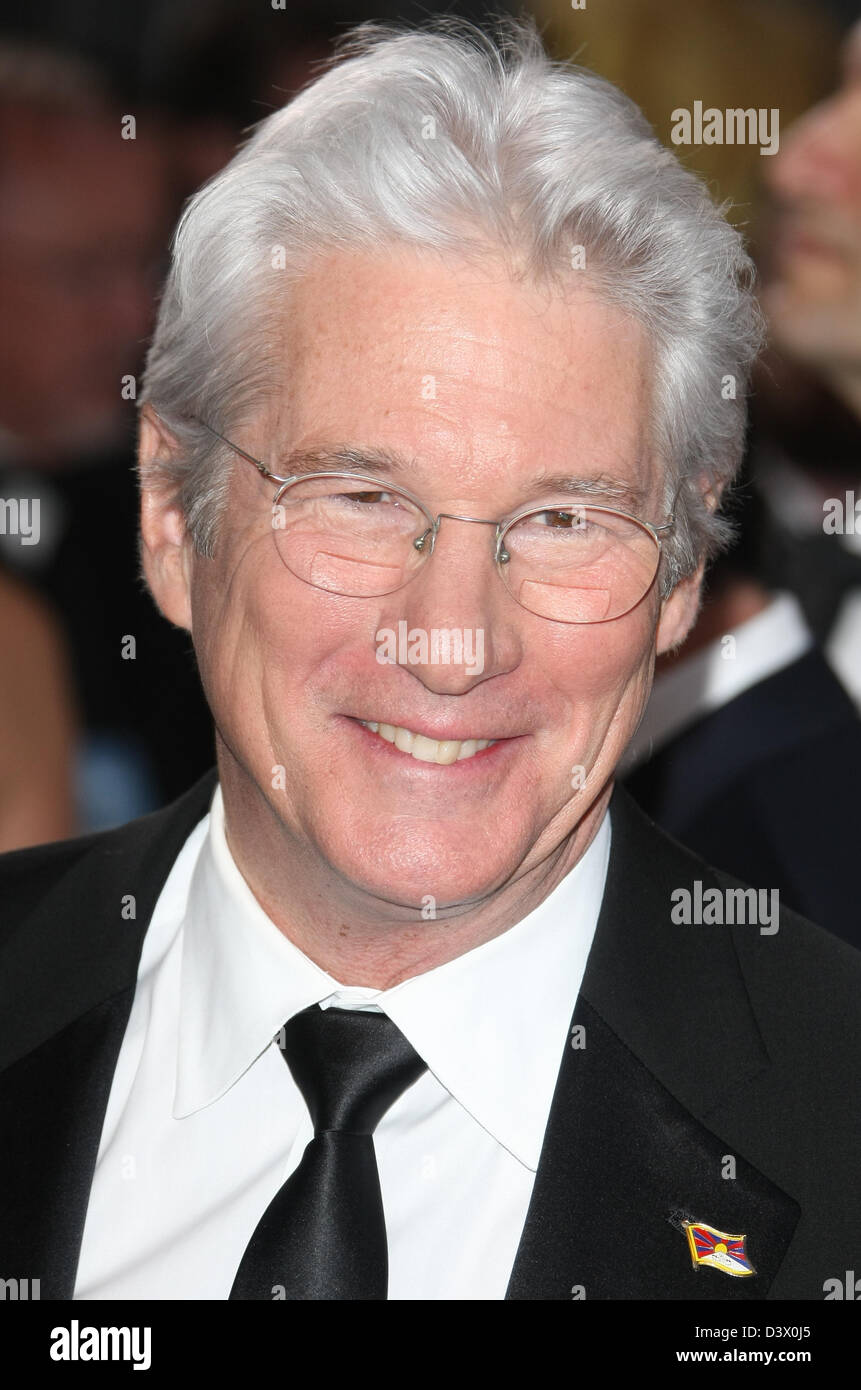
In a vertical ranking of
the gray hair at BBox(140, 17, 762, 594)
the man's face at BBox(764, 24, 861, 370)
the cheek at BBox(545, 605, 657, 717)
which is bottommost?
the cheek at BBox(545, 605, 657, 717)

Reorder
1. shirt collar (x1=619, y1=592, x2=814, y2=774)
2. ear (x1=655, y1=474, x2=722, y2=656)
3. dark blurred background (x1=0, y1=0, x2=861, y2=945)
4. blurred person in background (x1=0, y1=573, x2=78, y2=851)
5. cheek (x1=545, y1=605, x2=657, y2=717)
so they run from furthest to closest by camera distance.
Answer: blurred person in background (x1=0, y1=573, x2=78, y2=851)
dark blurred background (x1=0, y1=0, x2=861, y2=945)
shirt collar (x1=619, y1=592, x2=814, y2=774)
ear (x1=655, y1=474, x2=722, y2=656)
cheek (x1=545, y1=605, x2=657, y2=717)

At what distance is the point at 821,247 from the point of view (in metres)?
3.60

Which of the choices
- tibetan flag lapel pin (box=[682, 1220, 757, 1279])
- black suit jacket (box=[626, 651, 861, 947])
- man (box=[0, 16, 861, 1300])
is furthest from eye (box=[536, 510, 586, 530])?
black suit jacket (box=[626, 651, 861, 947])

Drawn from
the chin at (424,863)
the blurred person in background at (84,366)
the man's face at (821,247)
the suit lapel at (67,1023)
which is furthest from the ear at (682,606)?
the blurred person in background at (84,366)

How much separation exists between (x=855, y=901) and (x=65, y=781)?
1997 mm

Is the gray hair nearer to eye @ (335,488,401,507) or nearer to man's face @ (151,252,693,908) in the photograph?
man's face @ (151,252,693,908)

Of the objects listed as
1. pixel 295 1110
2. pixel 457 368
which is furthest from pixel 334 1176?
pixel 457 368

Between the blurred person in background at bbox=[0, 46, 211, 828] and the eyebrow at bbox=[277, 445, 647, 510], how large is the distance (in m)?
2.41

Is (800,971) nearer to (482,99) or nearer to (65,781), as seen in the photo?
(482,99)

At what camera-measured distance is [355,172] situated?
1.84 m

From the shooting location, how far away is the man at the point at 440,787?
1.78m

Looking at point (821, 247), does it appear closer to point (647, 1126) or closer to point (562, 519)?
point (562, 519)

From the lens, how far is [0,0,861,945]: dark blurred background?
3271 mm

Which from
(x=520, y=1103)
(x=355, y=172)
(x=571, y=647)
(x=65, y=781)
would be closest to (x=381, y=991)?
(x=520, y=1103)
